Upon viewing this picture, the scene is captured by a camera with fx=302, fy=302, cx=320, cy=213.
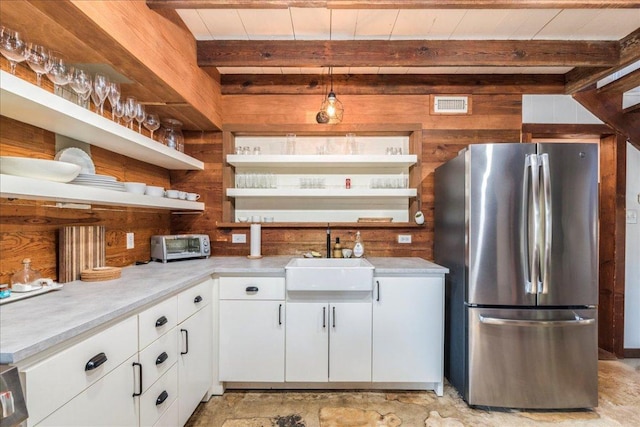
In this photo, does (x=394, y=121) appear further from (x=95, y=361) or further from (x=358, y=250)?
(x=95, y=361)

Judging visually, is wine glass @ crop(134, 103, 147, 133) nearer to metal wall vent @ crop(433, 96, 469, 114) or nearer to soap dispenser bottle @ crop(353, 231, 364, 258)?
soap dispenser bottle @ crop(353, 231, 364, 258)

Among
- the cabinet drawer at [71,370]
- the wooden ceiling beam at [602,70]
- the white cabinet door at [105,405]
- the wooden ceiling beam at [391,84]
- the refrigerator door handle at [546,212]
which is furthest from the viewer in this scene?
the wooden ceiling beam at [391,84]

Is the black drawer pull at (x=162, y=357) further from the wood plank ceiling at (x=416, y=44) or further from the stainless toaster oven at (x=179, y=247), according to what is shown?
the wood plank ceiling at (x=416, y=44)

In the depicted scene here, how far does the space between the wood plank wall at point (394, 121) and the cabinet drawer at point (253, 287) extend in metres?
0.65

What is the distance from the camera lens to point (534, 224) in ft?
6.15

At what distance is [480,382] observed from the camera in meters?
1.96

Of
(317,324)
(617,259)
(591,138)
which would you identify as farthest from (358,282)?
(591,138)

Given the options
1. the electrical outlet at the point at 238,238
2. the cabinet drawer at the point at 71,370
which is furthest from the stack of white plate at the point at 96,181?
the electrical outlet at the point at 238,238

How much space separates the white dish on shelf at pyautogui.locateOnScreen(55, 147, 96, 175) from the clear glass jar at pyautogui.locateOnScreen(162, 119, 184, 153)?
27.6 inches

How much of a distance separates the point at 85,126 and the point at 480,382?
2703mm

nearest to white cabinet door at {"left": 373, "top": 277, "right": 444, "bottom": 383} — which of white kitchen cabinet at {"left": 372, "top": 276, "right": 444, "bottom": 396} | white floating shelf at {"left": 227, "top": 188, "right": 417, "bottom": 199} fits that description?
white kitchen cabinet at {"left": 372, "top": 276, "right": 444, "bottom": 396}

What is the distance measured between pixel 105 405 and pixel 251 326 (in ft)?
3.40

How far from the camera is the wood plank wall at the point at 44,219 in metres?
1.36

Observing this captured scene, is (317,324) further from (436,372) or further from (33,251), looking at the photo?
(33,251)
